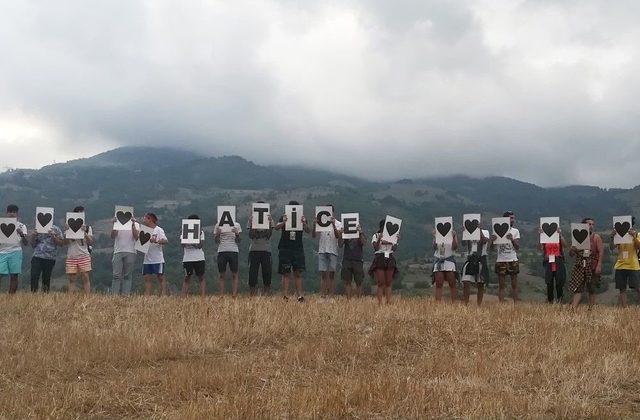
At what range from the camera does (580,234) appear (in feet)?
48.2

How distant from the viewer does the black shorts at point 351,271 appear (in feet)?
53.7

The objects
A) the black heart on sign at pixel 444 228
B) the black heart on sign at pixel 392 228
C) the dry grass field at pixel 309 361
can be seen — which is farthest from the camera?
the black heart on sign at pixel 444 228

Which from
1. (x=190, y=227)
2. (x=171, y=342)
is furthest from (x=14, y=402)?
(x=190, y=227)

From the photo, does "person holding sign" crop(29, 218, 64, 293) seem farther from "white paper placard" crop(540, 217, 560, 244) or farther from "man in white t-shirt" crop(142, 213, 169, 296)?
"white paper placard" crop(540, 217, 560, 244)

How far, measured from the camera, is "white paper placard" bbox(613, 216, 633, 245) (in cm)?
1510

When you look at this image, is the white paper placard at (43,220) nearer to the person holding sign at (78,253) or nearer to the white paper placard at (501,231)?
the person holding sign at (78,253)

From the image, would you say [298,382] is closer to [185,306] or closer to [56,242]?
[185,306]

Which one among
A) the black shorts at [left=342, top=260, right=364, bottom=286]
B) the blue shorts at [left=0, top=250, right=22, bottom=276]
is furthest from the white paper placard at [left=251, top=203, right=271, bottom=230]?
the blue shorts at [left=0, top=250, right=22, bottom=276]

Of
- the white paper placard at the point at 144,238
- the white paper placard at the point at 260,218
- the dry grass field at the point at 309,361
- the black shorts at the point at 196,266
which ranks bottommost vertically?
the dry grass field at the point at 309,361

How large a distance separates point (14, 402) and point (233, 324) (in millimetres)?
4332

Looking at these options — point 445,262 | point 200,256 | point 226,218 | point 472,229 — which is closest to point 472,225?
point 472,229

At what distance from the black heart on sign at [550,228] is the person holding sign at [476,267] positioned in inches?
59.3

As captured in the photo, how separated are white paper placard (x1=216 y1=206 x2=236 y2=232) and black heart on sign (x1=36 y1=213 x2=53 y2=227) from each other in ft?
14.1

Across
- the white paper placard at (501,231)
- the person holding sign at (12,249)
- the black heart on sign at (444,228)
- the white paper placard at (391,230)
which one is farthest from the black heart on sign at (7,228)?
the white paper placard at (501,231)
